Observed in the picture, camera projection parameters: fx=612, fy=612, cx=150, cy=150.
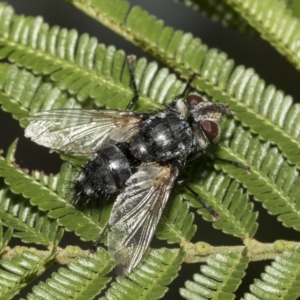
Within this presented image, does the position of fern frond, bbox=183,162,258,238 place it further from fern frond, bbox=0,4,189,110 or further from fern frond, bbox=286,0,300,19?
fern frond, bbox=286,0,300,19

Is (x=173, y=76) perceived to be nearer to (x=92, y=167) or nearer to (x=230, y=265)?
(x=92, y=167)

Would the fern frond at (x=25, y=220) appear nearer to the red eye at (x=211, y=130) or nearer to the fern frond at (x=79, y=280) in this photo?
the fern frond at (x=79, y=280)

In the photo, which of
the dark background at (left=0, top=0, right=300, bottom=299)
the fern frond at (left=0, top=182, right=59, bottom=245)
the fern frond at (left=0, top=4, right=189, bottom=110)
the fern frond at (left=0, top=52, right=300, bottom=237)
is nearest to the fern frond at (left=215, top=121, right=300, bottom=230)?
the fern frond at (left=0, top=52, right=300, bottom=237)

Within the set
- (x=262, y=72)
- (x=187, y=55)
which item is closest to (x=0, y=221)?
(x=187, y=55)

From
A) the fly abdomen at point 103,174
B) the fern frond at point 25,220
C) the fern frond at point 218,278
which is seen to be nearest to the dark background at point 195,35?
the fly abdomen at point 103,174

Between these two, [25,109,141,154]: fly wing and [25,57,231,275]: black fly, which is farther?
[25,109,141,154]: fly wing
